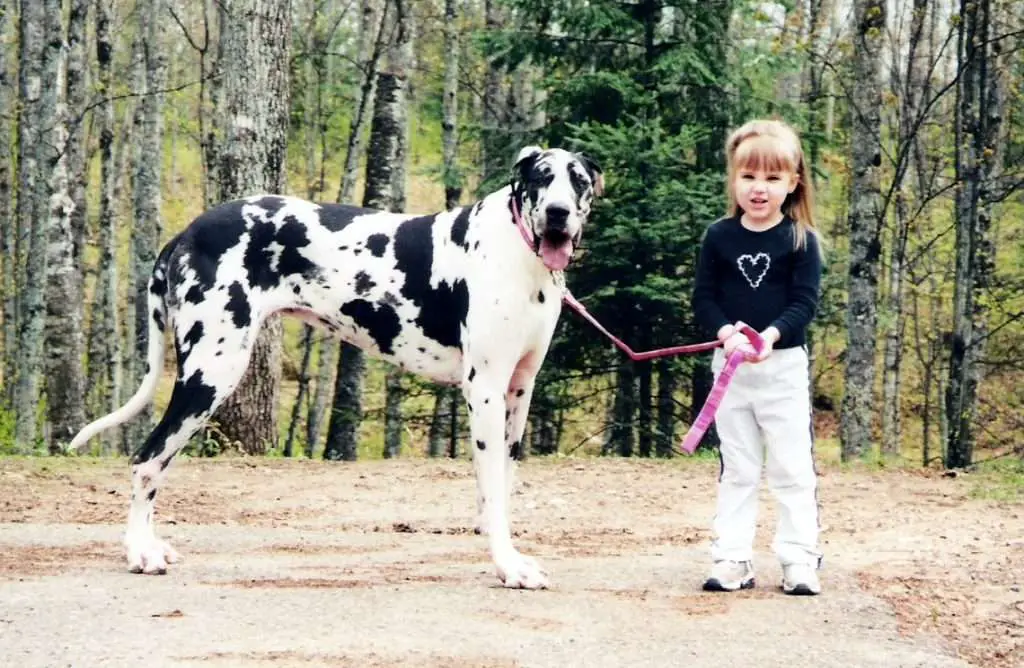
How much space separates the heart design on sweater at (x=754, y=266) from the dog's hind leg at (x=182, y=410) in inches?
96.2

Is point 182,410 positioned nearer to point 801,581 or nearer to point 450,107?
point 801,581

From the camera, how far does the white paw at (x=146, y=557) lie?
5.68 m

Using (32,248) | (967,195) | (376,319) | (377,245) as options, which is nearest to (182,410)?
(376,319)

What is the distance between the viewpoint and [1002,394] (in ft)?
83.6

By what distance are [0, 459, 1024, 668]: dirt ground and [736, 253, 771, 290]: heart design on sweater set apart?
4.61 feet

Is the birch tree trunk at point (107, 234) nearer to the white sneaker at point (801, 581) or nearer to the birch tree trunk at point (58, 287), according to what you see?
the birch tree trunk at point (58, 287)

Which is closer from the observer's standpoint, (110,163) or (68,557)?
(68,557)

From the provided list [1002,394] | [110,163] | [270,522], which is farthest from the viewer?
[1002,394]

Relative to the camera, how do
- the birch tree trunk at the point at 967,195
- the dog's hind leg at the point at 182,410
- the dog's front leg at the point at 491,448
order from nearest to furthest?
the dog's front leg at the point at 491,448 → the dog's hind leg at the point at 182,410 → the birch tree trunk at the point at 967,195

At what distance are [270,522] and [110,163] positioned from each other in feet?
45.9

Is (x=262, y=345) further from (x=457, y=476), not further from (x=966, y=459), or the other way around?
(x=966, y=459)

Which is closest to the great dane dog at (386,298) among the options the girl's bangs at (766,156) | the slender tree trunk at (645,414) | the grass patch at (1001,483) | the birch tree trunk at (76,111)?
the girl's bangs at (766,156)

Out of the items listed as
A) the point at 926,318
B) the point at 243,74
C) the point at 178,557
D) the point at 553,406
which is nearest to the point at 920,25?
the point at 553,406

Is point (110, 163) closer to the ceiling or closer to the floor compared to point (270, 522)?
closer to the ceiling
